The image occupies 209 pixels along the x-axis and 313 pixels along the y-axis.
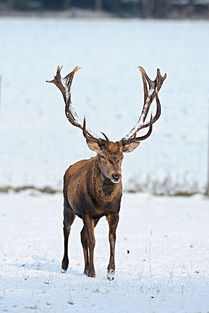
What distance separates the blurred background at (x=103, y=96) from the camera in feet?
70.8

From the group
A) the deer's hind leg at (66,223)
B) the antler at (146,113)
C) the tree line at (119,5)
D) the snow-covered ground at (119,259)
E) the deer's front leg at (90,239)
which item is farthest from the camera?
the tree line at (119,5)

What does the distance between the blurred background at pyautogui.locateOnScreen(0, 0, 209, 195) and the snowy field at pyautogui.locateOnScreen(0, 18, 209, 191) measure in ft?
0.10

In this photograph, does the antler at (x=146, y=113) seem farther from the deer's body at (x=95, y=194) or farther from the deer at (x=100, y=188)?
the deer's body at (x=95, y=194)

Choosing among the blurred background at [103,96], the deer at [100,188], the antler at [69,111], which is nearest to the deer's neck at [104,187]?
the deer at [100,188]

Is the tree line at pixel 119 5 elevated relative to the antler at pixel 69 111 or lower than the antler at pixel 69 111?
elevated

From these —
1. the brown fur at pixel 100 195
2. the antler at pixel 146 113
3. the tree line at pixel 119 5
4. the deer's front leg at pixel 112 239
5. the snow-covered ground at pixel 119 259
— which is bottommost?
the snow-covered ground at pixel 119 259

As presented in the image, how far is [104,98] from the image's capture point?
1238 inches

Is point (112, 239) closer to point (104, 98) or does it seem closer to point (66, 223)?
point (66, 223)

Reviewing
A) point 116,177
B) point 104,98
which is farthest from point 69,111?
point 104,98

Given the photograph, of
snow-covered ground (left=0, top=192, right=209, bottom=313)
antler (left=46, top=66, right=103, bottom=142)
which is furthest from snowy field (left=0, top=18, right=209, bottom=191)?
antler (left=46, top=66, right=103, bottom=142)

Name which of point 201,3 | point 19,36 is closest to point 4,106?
point 19,36

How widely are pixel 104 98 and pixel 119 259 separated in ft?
68.6

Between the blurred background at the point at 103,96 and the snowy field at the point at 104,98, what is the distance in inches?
1.2

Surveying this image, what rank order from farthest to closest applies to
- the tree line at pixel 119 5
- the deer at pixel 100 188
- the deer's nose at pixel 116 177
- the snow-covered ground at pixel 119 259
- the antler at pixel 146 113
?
the tree line at pixel 119 5 → the antler at pixel 146 113 → the deer at pixel 100 188 → the deer's nose at pixel 116 177 → the snow-covered ground at pixel 119 259
